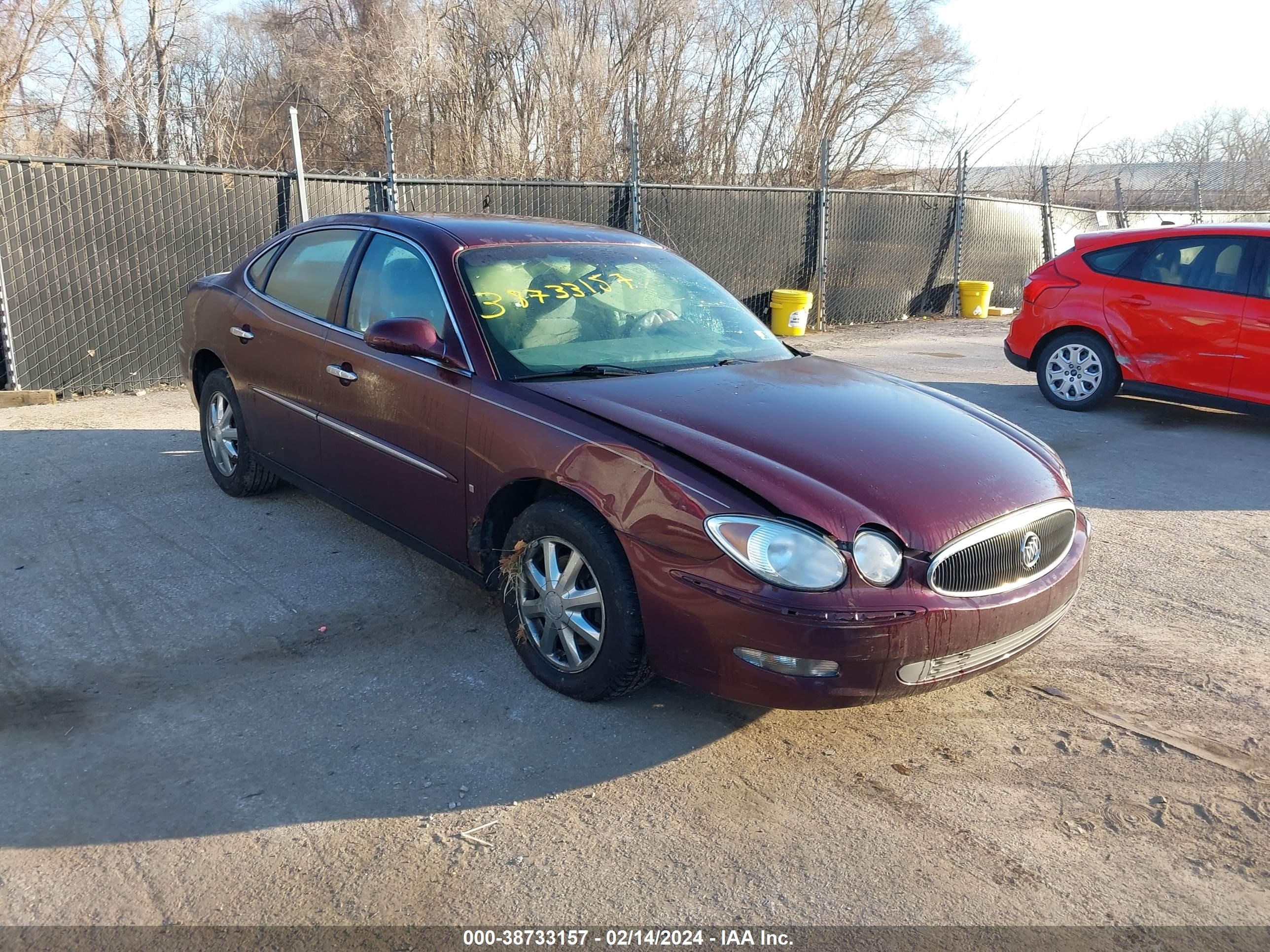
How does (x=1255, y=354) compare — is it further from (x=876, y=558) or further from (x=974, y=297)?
(x=974, y=297)

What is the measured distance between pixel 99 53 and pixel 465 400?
19628mm

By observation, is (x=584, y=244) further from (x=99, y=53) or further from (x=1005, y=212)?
(x=99, y=53)

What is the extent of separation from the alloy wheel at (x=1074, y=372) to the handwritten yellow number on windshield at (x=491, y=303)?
6462mm

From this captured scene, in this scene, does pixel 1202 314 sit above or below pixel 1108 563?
→ above

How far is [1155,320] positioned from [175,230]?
864 cm

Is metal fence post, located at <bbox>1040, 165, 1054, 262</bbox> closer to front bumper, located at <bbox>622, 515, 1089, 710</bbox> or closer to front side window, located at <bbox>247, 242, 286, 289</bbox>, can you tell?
front side window, located at <bbox>247, 242, 286, 289</bbox>

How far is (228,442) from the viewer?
574 cm

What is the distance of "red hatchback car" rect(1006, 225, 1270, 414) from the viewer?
25.3ft

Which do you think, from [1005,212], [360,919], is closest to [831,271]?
[1005,212]

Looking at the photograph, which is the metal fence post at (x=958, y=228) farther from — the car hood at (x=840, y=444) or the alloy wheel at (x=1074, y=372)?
the car hood at (x=840, y=444)

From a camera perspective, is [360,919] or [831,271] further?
[831,271]

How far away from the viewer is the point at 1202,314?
7.89 m

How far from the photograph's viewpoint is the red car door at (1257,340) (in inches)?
299

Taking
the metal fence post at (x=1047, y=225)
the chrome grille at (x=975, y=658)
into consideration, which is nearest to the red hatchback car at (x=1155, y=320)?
the chrome grille at (x=975, y=658)
